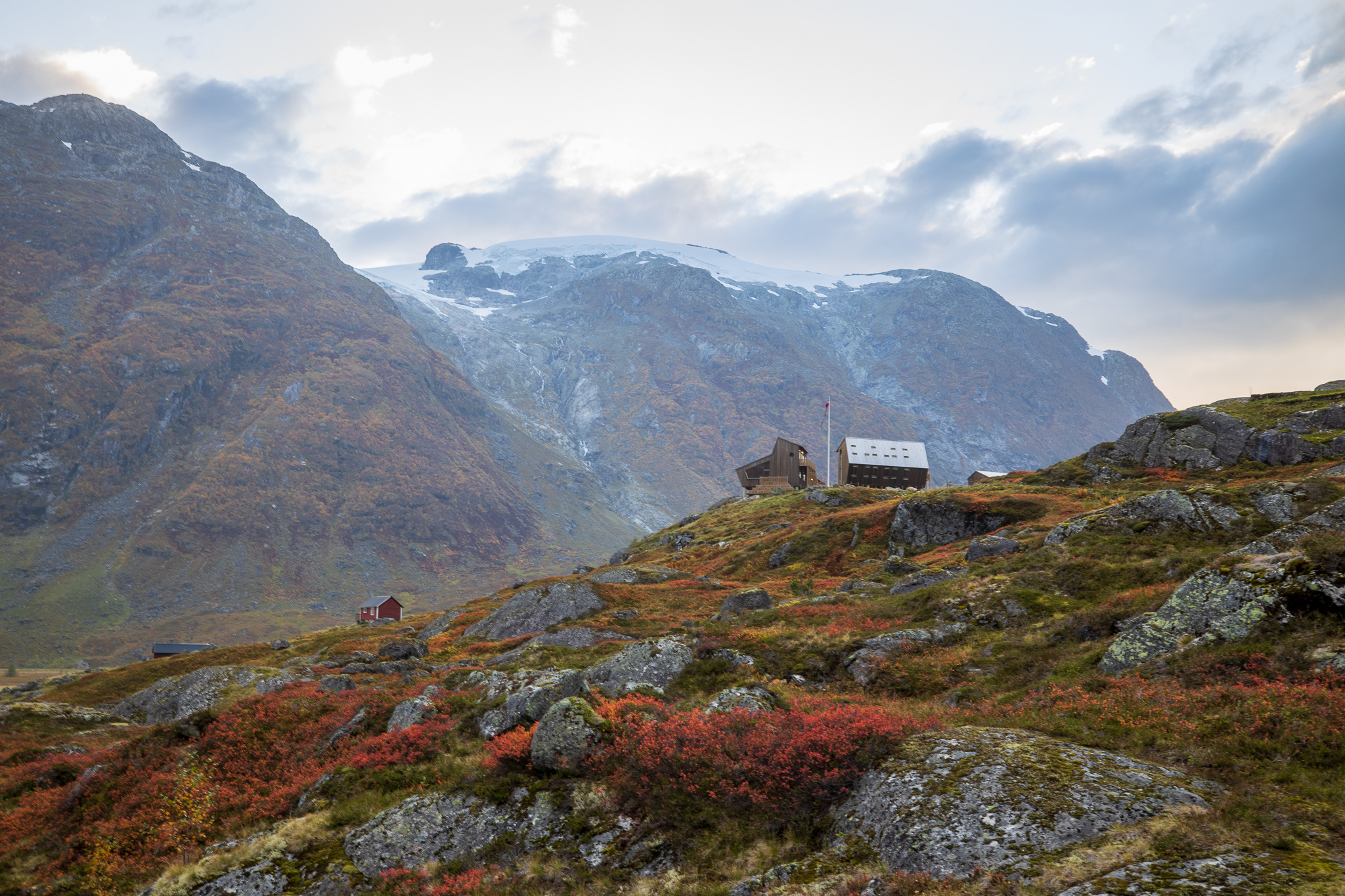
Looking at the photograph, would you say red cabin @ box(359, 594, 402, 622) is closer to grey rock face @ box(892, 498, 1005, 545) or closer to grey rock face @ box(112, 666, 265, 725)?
grey rock face @ box(112, 666, 265, 725)

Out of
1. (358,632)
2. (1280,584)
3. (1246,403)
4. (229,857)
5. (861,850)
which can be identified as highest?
(1246,403)

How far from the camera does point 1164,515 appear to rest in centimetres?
3319

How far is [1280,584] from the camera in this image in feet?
56.4

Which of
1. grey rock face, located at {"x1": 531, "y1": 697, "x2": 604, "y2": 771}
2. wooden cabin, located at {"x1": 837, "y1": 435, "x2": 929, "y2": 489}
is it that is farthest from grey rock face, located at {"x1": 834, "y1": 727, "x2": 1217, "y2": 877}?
wooden cabin, located at {"x1": 837, "y1": 435, "x2": 929, "y2": 489}

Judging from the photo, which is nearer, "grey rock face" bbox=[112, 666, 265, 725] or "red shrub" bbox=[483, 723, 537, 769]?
"red shrub" bbox=[483, 723, 537, 769]

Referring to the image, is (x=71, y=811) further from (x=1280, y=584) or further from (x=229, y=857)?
(x=1280, y=584)

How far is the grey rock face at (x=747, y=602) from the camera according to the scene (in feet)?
132

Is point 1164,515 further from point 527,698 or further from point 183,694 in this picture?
point 183,694

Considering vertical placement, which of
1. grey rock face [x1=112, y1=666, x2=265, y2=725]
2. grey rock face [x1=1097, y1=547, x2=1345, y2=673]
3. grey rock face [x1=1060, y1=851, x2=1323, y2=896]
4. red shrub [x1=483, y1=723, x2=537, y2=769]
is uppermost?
grey rock face [x1=1097, y1=547, x2=1345, y2=673]

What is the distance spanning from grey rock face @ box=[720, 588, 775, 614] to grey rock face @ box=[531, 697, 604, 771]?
78.5 ft

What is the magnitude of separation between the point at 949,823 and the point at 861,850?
157cm

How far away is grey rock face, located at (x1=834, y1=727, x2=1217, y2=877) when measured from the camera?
998cm

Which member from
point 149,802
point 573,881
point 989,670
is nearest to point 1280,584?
point 989,670

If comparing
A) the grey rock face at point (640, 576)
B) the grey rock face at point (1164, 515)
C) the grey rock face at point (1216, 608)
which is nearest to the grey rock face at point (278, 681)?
the grey rock face at point (640, 576)
